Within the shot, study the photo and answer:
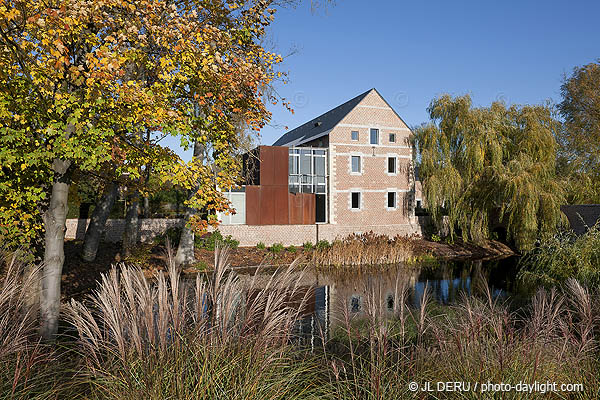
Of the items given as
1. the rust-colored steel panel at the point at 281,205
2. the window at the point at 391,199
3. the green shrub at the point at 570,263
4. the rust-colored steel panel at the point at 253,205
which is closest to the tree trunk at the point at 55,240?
the green shrub at the point at 570,263

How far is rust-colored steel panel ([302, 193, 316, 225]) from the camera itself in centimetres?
2472

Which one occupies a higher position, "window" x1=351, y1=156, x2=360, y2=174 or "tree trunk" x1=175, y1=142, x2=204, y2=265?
"window" x1=351, y1=156, x2=360, y2=174

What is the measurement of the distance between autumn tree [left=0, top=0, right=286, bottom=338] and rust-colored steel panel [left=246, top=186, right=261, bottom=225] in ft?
51.7

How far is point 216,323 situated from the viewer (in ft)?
10.1

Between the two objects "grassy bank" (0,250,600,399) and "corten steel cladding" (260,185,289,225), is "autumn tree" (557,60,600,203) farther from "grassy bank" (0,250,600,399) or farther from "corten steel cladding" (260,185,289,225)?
"grassy bank" (0,250,600,399)

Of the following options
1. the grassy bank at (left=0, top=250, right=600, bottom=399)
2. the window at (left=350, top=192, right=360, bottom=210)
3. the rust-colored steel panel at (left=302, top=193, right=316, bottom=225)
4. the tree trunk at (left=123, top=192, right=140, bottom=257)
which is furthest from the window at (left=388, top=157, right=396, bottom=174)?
the grassy bank at (left=0, top=250, right=600, bottom=399)

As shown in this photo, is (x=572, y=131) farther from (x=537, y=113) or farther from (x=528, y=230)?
(x=528, y=230)

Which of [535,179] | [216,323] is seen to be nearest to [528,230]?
[535,179]

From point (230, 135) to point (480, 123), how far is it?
64.7 feet

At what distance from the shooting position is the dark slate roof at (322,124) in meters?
26.4

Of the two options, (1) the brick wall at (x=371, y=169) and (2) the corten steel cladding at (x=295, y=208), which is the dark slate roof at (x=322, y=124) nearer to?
(1) the brick wall at (x=371, y=169)

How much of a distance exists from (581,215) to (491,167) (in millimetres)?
5420

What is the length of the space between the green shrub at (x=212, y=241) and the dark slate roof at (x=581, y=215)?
59.1 feet

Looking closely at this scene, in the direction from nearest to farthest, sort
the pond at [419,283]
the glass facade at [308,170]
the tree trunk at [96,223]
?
the pond at [419,283], the tree trunk at [96,223], the glass facade at [308,170]
